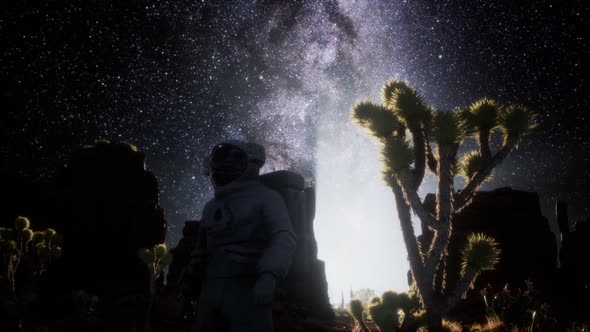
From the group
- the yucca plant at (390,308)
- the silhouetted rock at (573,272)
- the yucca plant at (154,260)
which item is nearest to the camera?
the yucca plant at (390,308)

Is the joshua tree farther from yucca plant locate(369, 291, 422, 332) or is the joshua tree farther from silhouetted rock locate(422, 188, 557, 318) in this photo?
silhouetted rock locate(422, 188, 557, 318)

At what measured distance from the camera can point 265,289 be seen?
1.98 m

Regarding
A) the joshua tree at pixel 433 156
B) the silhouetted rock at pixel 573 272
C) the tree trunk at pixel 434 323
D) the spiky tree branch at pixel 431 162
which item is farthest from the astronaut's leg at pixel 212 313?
the silhouetted rock at pixel 573 272

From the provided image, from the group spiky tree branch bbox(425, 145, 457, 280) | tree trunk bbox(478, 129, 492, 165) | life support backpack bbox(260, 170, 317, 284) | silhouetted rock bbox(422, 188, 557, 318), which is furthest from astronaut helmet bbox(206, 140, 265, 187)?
silhouetted rock bbox(422, 188, 557, 318)

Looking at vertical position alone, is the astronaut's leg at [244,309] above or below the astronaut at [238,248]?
below

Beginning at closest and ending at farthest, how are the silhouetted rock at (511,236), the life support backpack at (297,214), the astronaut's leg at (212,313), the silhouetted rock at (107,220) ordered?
the astronaut's leg at (212,313) → the life support backpack at (297,214) → the silhouetted rock at (511,236) → the silhouetted rock at (107,220)

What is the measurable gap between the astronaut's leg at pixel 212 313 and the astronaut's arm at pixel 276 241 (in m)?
0.36

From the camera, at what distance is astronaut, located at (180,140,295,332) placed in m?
2.11

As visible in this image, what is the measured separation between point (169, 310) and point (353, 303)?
1550 cm

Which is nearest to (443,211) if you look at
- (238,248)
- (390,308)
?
(390,308)

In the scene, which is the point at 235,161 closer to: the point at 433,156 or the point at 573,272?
the point at 433,156

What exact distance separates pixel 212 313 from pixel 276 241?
1.99ft

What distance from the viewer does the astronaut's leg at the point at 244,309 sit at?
209 cm

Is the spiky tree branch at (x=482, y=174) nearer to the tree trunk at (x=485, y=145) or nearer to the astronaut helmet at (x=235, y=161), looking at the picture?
the tree trunk at (x=485, y=145)
